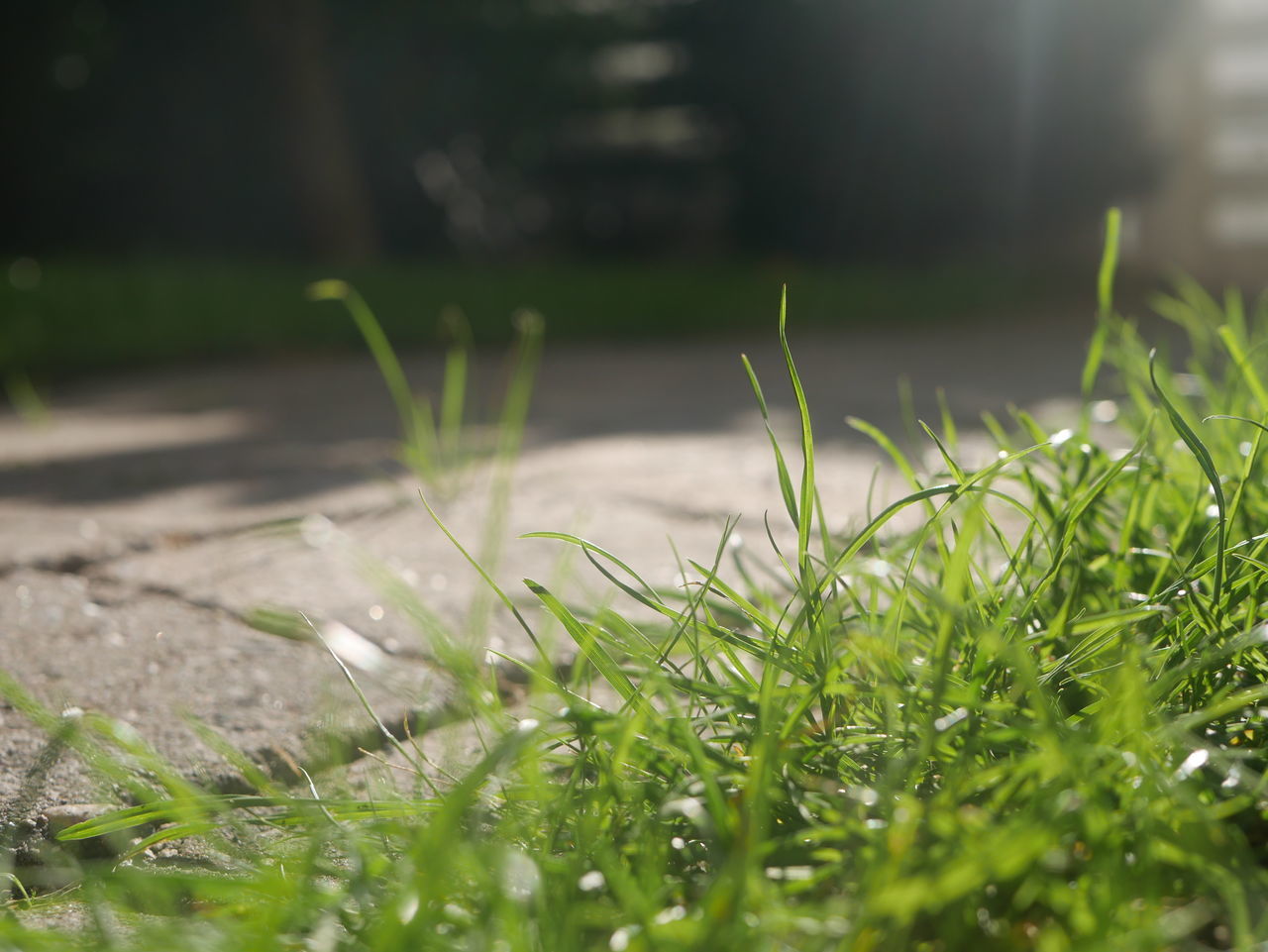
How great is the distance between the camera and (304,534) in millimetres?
1356

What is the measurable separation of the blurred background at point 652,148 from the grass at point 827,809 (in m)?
4.76

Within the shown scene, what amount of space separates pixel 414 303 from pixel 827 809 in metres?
4.97

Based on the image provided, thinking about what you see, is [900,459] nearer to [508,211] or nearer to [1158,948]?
[1158,948]

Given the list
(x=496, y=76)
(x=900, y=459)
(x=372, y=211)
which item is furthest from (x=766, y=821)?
(x=372, y=211)

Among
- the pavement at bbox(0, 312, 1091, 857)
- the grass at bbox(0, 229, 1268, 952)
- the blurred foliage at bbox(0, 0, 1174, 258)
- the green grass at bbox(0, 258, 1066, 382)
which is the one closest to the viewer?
the grass at bbox(0, 229, 1268, 952)

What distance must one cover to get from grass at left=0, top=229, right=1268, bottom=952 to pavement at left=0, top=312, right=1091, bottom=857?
0.25 feet

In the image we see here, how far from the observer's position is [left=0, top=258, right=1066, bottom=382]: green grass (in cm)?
459

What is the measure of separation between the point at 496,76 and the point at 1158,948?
8109 millimetres

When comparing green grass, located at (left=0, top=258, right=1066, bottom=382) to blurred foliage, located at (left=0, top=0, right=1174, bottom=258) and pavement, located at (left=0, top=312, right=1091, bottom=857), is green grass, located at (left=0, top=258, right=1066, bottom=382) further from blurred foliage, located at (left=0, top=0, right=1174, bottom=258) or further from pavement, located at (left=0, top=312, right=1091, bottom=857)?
pavement, located at (left=0, top=312, right=1091, bottom=857)

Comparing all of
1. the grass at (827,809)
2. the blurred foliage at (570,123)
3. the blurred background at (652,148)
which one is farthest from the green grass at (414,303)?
the grass at (827,809)

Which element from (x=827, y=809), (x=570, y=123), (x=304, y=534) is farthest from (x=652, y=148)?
(x=827, y=809)

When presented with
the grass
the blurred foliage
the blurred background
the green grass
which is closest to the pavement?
the grass

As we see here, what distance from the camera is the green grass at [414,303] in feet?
15.1

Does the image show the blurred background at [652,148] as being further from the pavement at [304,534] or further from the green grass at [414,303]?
the pavement at [304,534]
